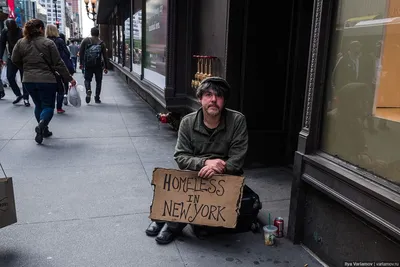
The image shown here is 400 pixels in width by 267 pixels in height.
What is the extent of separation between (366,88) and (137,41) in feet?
28.1

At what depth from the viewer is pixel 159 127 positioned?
7.52 meters

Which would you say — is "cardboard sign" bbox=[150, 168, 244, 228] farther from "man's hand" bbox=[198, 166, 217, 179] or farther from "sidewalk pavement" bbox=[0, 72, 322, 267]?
"sidewalk pavement" bbox=[0, 72, 322, 267]

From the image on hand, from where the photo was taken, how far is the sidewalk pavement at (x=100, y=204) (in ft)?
9.71

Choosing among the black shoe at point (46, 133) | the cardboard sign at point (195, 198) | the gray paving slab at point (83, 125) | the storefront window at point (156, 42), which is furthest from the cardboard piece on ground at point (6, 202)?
the storefront window at point (156, 42)

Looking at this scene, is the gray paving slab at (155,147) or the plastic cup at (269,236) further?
the gray paving slab at (155,147)

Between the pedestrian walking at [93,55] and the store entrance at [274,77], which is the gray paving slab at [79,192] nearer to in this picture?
the store entrance at [274,77]

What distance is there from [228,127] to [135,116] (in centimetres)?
571

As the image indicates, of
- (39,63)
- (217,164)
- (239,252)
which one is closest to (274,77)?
(217,164)

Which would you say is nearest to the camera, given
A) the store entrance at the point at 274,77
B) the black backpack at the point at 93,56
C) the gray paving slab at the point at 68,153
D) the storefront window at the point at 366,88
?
the storefront window at the point at 366,88

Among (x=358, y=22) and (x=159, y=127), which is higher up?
(x=358, y=22)

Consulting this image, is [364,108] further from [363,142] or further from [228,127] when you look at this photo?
[228,127]

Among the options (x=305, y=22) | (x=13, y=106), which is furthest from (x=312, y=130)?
(x=13, y=106)

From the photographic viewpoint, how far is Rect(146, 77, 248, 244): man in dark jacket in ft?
10.2

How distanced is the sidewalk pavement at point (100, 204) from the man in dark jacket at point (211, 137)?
12.6 inches
